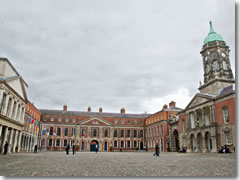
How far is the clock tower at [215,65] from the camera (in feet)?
112

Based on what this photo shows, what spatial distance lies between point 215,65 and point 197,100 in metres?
7.14

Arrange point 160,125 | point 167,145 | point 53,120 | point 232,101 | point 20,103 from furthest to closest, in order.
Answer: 1. point 53,120
2. point 160,125
3. point 167,145
4. point 20,103
5. point 232,101

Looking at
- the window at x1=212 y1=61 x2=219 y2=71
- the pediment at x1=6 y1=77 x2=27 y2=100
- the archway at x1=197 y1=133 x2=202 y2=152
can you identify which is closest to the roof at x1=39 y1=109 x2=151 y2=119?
the pediment at x1=6 y1=77 x2=27 y2=100

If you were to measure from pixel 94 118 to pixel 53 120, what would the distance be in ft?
41.3

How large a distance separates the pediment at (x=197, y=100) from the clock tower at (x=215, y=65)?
2314mm

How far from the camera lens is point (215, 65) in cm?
3628

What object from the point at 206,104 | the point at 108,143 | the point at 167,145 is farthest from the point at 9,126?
the point at 108,143

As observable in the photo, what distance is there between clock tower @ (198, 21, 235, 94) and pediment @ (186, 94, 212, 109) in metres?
2.31

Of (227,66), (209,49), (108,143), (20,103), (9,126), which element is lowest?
(108,143)

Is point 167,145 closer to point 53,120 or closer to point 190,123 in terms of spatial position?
point 190,123

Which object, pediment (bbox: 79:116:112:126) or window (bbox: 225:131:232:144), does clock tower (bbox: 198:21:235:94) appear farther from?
pediment (bbox: 79:116:112:126)

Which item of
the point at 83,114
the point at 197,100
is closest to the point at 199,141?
the point at 197,100

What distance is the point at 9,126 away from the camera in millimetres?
27312

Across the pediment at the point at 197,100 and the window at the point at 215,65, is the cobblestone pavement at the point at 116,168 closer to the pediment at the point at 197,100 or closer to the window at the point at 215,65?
the pediment at the point at 197,100
